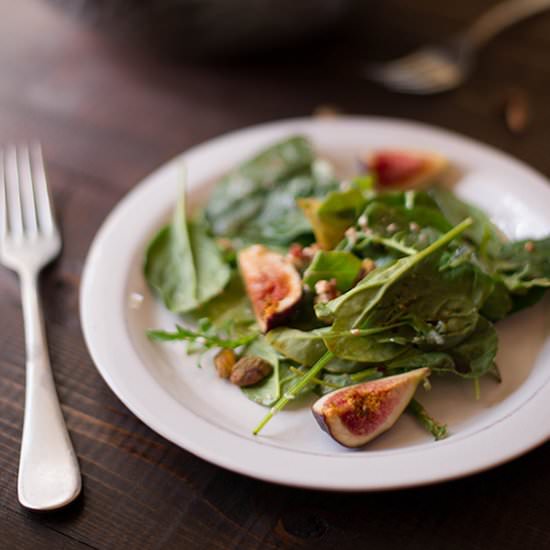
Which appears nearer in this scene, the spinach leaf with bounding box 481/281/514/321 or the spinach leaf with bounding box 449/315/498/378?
the spinach leaf with bounding box 449/315/498/378

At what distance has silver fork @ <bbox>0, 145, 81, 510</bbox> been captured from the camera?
1466 mm

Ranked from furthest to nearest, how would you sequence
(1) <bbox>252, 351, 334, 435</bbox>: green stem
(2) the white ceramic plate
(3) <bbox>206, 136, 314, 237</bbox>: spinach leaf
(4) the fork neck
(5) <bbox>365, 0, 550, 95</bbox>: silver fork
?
1. (5) <bbox>365, 0, 550, 95</bbox>: silver fork
2. (3) <bbox>206, 136, 314, 237</bbox>: spinach leaf
3. (4) the fork neck
4. (1) <bbox>252, 351, 334, 435</bbox>: green stem
5. (2) the white ceramic plate

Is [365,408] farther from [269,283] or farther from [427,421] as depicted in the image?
[269,283]

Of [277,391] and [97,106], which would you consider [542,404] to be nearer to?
[277,391]

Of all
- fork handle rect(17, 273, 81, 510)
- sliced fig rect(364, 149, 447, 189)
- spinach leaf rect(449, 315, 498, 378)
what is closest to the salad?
spinach leaf rect(449, 315, 498, 378)

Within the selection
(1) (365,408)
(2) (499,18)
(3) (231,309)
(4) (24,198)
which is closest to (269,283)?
(3) (231,309)

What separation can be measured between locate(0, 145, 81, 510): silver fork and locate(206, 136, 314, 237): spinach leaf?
0.49 metres

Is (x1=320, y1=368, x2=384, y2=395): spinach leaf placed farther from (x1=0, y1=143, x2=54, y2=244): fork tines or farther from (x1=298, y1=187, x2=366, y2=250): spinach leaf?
(x1=0, y1=143, x2=54, y2=244): fork tines

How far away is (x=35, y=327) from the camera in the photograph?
1.83 m

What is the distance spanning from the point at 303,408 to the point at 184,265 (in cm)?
54

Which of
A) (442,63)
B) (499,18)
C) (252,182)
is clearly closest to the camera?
(252,182)

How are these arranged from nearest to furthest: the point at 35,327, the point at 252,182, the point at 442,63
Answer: the point at 35,327 < the point at 252,182 < the point at 442,63

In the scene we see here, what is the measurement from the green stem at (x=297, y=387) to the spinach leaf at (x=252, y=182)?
1.98ft

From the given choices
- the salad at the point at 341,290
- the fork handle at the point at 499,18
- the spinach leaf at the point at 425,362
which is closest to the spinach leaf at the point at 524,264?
the salad at the point at 341,290
